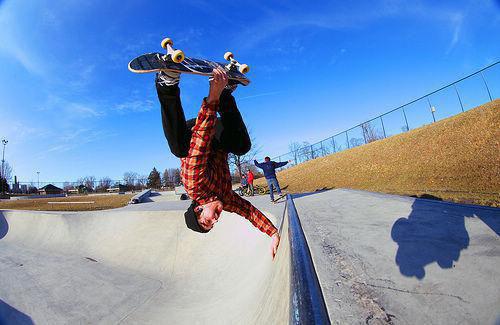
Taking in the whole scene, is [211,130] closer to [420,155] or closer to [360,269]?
[360,269]

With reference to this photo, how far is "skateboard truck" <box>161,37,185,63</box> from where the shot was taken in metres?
2.01

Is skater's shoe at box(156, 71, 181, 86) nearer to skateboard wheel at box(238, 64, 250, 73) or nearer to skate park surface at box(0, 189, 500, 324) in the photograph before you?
skateboard wheel at box(238, 64, 250, 73)

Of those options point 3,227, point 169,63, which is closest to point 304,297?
point 169,63

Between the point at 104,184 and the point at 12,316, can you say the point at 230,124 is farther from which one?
the point at 104,184

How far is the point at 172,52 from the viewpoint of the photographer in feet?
6.97

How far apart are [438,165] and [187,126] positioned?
14.3m

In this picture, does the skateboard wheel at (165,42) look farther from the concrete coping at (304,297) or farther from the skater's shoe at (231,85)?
the concrete coping at (304,297)

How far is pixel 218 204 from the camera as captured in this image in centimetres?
284

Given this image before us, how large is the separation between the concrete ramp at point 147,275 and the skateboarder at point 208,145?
0.83m

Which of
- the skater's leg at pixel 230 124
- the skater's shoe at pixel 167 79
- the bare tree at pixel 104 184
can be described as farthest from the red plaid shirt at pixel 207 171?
the bare tree at pixel 104 184

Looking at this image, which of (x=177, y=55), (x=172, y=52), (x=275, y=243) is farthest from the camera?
(x=275, y=243)

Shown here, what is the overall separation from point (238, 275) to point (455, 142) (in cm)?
1469

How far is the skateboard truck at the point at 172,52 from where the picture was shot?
2006 mm

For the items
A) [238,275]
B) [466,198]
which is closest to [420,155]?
[466,198]
